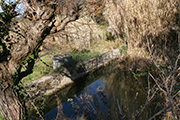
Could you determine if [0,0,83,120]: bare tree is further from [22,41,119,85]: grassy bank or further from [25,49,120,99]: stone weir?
[25,49,120,99]: stone weir

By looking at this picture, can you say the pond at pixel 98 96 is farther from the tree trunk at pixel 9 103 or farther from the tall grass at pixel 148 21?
the tall grass at pixel 148 21

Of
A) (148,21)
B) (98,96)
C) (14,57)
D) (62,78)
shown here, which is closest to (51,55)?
(62,78)

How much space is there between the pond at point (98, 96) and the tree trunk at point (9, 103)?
1024 millimetres

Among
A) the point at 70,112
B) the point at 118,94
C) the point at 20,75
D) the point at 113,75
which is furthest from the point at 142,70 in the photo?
the point at 20,75

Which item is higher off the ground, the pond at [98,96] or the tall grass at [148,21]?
the tall grass at [148,21]

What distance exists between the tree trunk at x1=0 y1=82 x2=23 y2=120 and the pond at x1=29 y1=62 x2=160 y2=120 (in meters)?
1.02

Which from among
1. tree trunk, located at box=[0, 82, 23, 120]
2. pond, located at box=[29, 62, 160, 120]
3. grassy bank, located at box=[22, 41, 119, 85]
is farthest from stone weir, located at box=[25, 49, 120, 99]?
tree trunk, located at box=[0, 82, 23, 120]

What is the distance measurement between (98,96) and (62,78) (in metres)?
1.93

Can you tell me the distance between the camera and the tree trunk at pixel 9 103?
230 cm

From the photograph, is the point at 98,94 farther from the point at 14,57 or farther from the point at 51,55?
the point at 51,55

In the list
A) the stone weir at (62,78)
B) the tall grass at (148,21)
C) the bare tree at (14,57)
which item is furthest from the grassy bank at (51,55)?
the tall grass at (148,21)

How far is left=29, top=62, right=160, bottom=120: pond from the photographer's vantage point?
3.30 m

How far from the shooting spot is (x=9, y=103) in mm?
2379

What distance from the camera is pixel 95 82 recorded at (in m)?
6.20
